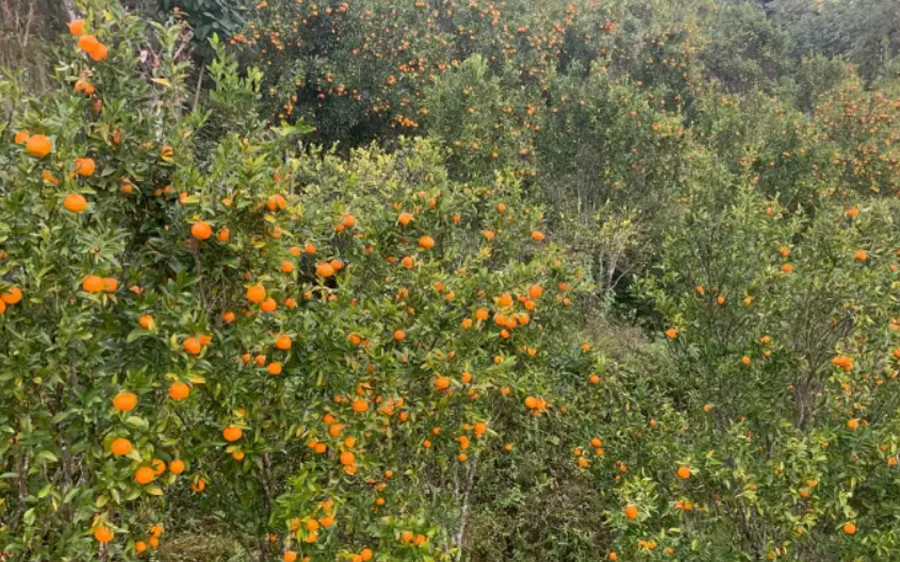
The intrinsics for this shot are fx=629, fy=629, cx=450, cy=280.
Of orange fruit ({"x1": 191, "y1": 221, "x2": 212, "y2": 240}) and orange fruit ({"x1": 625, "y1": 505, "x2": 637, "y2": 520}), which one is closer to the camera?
orange fruit ({"x1": 191, "y1": 221, "x2": 212, "y2": 240})

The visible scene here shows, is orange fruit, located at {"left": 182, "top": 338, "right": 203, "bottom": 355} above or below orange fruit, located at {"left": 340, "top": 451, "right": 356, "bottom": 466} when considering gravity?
above

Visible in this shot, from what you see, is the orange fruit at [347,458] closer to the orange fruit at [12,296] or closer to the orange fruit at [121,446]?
the orange fruit at [121,446]

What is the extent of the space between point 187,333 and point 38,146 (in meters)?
0.65

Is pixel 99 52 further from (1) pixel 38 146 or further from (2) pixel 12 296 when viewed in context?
(2) pixel 12 296

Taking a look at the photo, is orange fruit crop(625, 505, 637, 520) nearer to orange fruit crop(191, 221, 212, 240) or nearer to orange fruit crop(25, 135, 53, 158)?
orange fruit crop(191, 221, 212, 240)

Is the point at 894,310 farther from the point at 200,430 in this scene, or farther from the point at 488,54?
the point at 488,54

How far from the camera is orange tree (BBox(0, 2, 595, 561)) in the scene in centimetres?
178

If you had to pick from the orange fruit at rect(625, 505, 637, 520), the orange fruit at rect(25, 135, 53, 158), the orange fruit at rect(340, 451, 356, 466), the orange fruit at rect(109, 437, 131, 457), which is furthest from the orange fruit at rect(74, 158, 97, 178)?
the orange fruit at rect(625, 505, 637, 520)

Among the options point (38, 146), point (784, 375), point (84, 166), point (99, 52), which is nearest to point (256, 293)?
point (84, 166)

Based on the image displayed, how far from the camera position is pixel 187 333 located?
6.37ft

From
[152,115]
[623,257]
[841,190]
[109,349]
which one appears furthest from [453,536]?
[841,190]

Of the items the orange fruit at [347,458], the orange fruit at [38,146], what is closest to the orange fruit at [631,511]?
the orange fruit at [347,458]

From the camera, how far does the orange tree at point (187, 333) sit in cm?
178

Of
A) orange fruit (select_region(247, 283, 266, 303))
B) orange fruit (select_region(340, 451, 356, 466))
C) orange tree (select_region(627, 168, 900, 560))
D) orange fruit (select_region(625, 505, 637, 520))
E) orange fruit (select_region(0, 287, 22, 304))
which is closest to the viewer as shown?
orange fruit (select_region(0, 287, 22, 304))
